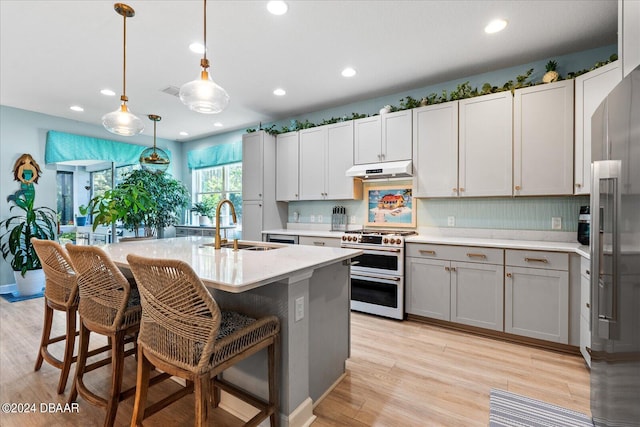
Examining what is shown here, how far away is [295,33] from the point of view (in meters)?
2.62

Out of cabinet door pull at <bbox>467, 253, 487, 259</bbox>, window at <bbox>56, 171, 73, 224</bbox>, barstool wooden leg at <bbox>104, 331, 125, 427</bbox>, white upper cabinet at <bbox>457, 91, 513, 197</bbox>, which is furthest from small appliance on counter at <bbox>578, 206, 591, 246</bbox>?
window at <bbox>56, 171, 73, 224</bbox>

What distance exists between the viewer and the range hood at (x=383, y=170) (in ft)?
11.5

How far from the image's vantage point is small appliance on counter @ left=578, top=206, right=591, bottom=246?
2658mm

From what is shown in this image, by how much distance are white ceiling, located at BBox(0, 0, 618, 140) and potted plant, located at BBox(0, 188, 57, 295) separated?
5.06 feet

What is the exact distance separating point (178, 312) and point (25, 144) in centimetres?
529

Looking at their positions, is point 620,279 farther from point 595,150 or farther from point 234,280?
point 234,280

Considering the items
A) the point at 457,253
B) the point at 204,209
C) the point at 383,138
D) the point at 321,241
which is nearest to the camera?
the point at 457,253

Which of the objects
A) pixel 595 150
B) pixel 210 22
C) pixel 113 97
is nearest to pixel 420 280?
pixel 595 150

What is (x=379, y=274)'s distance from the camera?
342 centimetres

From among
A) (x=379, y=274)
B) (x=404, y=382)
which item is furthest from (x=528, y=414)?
(x=379, y=274)

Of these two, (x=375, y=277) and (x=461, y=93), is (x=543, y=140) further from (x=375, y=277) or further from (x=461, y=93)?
(x=375, y=277)

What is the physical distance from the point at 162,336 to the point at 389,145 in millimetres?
3155

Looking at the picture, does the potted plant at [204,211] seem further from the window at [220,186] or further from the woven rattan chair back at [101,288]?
the woven rattan chair back at [101,288]

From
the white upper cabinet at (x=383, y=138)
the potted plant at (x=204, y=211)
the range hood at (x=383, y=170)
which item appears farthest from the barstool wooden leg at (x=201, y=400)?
the potted plant at (x=204, y=211)
